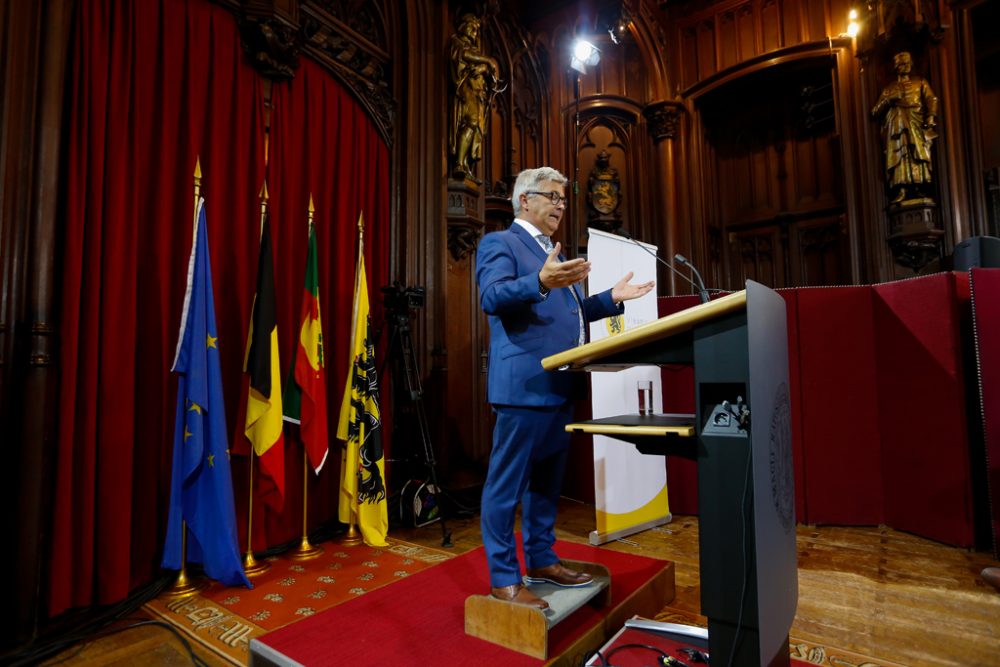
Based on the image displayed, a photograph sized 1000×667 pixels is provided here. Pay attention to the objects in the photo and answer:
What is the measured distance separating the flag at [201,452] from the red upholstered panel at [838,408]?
318 cm

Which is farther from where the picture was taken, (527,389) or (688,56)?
(688,56)

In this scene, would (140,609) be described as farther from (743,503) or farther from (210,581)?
(743,503)

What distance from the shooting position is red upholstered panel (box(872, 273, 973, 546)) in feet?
9.32

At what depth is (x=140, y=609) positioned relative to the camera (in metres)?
2.14

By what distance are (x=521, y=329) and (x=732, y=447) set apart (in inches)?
26.5

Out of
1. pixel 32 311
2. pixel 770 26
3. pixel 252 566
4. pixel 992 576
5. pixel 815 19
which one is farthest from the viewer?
pixel 770 26

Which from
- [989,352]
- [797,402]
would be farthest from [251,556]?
[989,352]

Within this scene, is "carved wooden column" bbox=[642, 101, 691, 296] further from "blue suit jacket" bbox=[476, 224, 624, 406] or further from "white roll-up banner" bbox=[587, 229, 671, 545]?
"blue suit jacket" bbox=[476, 224, 624, 406]

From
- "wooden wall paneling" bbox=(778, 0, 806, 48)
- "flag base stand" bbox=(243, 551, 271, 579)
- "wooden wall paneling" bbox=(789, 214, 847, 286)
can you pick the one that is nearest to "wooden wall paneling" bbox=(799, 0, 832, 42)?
"wooden wall paneling" bbox=(778, 0, 806, 48)

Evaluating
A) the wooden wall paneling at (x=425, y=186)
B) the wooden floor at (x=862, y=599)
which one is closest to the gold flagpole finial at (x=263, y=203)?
the wooden wall paneling at (x=425, y=186)

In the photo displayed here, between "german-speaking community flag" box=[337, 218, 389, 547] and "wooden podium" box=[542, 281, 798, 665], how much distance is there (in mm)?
2030

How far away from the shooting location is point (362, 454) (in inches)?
115

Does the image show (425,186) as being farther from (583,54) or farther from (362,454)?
(583,54)

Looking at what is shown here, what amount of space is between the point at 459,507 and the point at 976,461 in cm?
289
